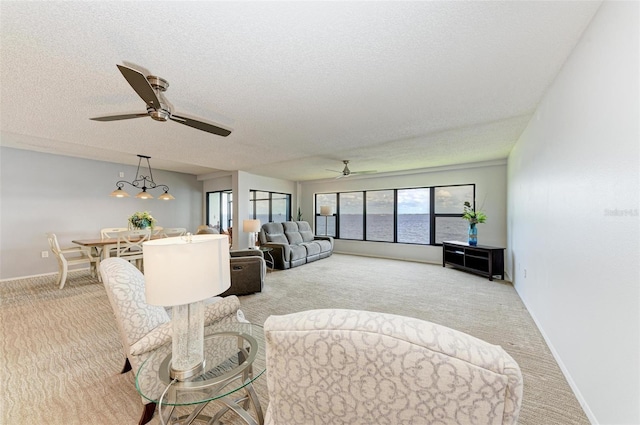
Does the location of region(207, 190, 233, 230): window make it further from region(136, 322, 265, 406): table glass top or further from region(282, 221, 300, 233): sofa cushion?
region(136, 322, 265, 406): table glass top

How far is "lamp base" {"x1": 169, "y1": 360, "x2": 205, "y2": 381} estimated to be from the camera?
1240mm

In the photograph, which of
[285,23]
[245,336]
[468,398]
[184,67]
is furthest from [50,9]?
[468,398]

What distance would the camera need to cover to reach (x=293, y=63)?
6.18 ft

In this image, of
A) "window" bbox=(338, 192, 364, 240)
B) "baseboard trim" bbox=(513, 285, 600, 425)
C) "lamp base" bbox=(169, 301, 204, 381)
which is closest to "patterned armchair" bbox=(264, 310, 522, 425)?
"lamp base" bbox=(169, 301, 204, 381)

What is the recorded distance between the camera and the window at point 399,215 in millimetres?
6070

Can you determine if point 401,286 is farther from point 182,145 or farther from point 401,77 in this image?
point 182,145

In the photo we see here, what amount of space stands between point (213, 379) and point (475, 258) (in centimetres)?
527

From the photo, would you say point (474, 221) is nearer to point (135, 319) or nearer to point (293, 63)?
point (293, 63)

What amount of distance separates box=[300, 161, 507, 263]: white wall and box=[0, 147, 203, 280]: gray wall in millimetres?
5327

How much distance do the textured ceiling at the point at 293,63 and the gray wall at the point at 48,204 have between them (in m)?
2.19

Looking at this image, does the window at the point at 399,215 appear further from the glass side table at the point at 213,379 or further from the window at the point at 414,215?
the glass side table at the point at 213,379

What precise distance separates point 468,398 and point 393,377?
0.18m

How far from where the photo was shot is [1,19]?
1.45 m

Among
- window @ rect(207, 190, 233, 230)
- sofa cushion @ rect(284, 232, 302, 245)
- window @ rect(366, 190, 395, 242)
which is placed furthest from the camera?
window @ rect(207, 190, 233, 230)
